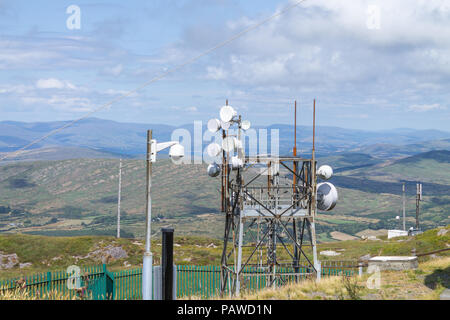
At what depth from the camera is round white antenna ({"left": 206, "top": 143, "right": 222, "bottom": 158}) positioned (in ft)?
91.3

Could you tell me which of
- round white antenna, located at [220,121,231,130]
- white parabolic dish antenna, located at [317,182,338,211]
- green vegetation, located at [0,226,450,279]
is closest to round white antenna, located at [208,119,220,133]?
round white antenna, located at [220,121,231,130]

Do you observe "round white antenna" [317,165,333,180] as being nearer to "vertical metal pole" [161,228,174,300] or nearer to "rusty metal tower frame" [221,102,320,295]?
"rusty metal tower frame" [221,102,320,295]

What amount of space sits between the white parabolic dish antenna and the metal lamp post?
13818 mm

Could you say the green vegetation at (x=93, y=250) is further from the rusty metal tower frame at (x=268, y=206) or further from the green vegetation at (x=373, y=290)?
the green vegetation at (x=373, y=290)

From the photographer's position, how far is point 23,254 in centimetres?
4888

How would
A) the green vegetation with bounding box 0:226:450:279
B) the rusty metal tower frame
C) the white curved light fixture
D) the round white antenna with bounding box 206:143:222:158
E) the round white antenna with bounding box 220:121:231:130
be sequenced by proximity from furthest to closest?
the green vegetation with bounding box 0:226:450:279
the round white antenna with bounding box 220:121:231:130
the round white antenna with bounding box 206:143:222:158
the rusty metal tower frame
the white curved light fixture

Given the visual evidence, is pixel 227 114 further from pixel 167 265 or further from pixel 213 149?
pixel 167 265

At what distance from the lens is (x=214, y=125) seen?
28.2 meters

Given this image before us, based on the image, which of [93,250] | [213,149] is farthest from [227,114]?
[93,250]

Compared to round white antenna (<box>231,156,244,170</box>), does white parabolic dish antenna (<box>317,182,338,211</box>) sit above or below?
below

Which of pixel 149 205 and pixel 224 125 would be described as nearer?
pixel 149 205

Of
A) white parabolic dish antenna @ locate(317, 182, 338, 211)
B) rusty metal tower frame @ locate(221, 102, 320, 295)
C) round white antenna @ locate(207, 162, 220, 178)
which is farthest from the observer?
round white antenna @ locate(207, 162, 220, 178)

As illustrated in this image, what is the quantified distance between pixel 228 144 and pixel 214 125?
5.13 ft

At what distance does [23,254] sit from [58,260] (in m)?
3.71
